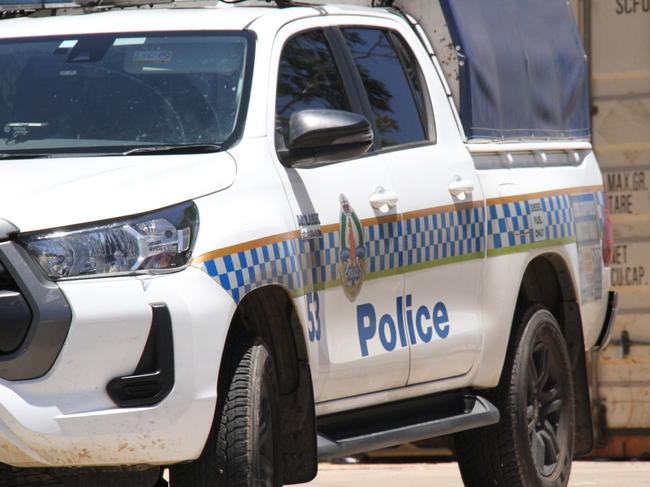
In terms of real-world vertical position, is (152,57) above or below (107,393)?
above

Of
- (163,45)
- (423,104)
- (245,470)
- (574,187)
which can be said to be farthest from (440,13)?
(245,470)

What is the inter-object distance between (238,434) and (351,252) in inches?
40.6

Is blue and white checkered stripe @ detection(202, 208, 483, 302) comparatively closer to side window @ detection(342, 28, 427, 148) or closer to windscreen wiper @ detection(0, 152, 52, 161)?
side window @ detection(342, 28, 427, 148)

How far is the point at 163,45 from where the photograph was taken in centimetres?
590

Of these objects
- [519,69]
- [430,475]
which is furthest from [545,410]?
[430,475]

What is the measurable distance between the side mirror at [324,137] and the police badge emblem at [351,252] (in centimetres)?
22

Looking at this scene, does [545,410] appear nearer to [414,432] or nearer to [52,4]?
[414,432]

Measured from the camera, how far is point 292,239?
542 centimetres

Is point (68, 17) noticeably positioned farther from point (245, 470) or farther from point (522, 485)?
point (522, 485)

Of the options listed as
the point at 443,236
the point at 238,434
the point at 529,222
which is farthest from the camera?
the point at 529,222

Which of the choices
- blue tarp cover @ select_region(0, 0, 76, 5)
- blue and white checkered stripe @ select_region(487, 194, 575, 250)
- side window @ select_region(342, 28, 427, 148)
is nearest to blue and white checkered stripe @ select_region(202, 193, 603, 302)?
blue and white checkered stripe @ select_region(487, 194, 575, 250)

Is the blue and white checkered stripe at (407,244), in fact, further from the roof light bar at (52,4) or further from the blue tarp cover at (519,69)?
the roof light bar at (52,4)

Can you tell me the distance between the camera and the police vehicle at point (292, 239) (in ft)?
15.4

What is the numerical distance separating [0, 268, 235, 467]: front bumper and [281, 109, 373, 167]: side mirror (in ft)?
2.74
